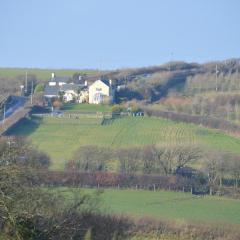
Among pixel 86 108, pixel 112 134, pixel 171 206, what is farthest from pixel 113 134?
pixel 171 206

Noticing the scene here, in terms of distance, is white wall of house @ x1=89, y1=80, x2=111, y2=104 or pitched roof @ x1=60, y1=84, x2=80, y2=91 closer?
white wall of house @ x1=89, y1=80, x2=111, y2=104

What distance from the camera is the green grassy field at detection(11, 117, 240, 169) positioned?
89.2 feet

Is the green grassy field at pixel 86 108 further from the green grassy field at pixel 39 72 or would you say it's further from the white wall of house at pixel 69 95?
the green grassy field at pixel 39 72

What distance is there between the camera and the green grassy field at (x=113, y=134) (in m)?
27.2

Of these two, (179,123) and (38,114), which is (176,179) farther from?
(38,114)

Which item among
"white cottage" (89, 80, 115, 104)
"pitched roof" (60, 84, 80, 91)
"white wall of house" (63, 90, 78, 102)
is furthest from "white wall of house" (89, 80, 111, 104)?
"pitched roof" (60, 84, 80, 91)

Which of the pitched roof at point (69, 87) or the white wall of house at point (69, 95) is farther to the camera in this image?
the pitched roof at point (69, 87)

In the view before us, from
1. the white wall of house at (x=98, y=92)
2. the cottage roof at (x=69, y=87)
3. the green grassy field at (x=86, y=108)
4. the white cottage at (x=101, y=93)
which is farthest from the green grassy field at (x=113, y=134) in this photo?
the cottage roof at (x=69, y=87)

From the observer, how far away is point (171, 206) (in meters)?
18.1

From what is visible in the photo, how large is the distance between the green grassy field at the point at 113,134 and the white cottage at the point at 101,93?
7779 millimetres

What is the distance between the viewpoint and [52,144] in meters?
27.8

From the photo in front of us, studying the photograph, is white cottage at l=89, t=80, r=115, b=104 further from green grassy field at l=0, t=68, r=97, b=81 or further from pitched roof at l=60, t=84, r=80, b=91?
green grassy field at l=0, t=68, r=97, b=81

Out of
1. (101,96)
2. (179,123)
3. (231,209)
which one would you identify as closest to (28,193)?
(231,209)

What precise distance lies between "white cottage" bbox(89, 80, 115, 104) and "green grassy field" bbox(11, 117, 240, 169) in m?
7.78
